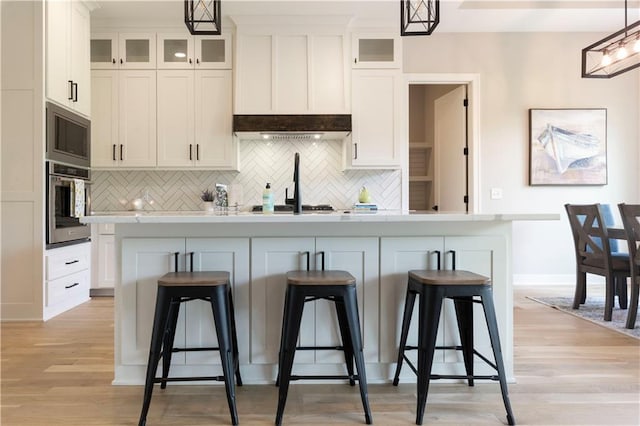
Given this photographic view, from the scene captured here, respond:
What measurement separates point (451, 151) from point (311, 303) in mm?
3634

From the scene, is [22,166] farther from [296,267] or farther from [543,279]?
[543,279]

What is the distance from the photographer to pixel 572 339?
116 inches

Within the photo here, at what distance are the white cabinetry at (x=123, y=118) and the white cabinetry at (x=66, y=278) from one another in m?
1.00

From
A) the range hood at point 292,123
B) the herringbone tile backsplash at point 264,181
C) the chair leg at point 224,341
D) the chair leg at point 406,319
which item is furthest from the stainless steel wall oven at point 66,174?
the chair leg at point 406,319

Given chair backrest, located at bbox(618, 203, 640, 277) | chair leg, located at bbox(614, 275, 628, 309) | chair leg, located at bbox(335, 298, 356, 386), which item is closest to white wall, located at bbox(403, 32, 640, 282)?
chair leg, located at bbox(614, 275, 628, 309)

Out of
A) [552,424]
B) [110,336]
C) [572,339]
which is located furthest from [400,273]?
[110,336]

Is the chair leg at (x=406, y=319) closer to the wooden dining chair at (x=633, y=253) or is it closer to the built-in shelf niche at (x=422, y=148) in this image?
the wooden dining chair at (x=633, y=253)

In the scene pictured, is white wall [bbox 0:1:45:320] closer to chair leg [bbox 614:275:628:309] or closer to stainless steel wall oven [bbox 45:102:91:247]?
stainless steel wall oven [bbox 45:102:91:247]

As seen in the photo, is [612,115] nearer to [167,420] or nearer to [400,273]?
[400,273]

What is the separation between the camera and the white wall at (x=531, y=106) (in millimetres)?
4824

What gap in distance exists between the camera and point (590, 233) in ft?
11.6

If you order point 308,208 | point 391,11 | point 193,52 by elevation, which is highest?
point 391,11

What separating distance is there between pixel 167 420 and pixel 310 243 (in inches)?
41.4

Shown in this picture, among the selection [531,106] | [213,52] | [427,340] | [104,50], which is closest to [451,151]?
[531,106]
